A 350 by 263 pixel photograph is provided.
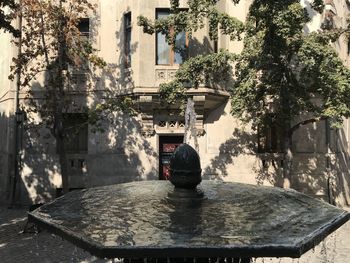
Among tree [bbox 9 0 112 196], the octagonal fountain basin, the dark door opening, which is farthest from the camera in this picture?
the dark door opening

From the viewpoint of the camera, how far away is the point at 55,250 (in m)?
10.7

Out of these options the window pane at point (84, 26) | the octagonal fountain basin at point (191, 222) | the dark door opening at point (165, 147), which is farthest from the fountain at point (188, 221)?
the window pane at point (84, 26)

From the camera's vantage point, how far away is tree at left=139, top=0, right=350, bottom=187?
42.0 ft

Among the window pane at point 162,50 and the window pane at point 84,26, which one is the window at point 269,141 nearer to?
the window pane at point 162,50

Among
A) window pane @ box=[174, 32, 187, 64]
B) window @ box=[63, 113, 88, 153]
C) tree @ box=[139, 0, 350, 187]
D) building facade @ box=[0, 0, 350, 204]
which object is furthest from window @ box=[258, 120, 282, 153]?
window @ box=[63, 113, 88, 153]

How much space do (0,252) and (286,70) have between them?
30.3 ft

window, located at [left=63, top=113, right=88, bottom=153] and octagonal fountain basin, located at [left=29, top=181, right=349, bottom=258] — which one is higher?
window, located at [left=63, top=113, right=88, bottom=153]

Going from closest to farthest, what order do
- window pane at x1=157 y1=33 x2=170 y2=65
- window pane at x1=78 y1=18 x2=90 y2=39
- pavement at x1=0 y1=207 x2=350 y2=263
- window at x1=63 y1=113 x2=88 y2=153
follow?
pavement at x1=0 y1=207 x2=350 y2=263, window pane at x1=157 y1=33 x2=170 y2=65, window at x1=63 y1=113 x2=88 y2=153, window pane at x1=78 y1=18 x2=90 y2=39

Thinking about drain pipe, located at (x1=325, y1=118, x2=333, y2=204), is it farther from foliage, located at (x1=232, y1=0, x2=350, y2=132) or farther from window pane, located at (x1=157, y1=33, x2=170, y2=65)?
window pane, located at (x1=157, y1=33, x2=170, y2=65)

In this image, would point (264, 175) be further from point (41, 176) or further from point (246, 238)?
point (246, 238)

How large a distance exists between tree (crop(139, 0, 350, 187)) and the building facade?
5.57 ft

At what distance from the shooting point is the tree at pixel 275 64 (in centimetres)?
1280

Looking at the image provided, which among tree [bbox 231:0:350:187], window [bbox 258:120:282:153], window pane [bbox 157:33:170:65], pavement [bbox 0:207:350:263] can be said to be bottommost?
pavement [bbox 0:207:350:263]

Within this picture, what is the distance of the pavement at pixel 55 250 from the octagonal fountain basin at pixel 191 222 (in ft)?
17.7
